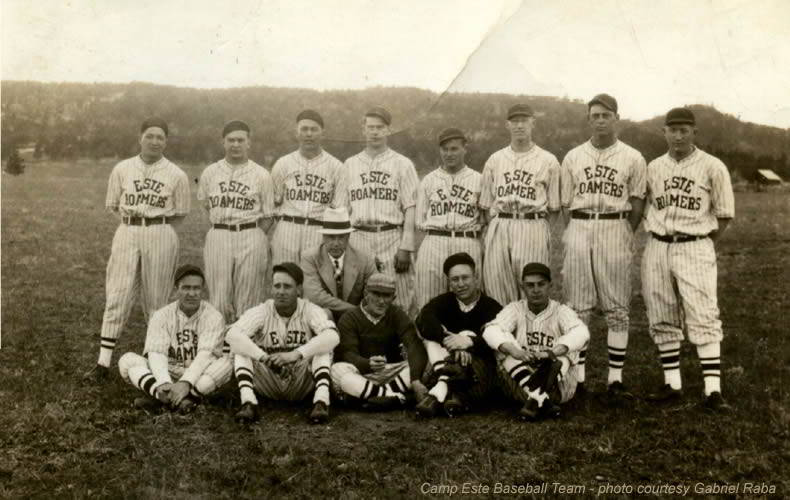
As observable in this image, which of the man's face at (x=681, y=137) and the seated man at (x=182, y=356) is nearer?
the seated man at (x=182, y=356)

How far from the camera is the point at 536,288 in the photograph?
4.88 meters

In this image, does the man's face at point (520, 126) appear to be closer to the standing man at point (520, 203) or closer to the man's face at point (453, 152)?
the standing man at point (520, 203)

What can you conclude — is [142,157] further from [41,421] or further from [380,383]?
[380,383]

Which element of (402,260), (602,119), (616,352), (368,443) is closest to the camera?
(368,443)

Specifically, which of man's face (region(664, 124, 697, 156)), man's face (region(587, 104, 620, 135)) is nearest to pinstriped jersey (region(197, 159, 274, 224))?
man's face (region(587, 104, 620, 135))

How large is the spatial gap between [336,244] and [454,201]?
105cm

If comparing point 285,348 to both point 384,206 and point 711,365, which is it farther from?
point 711,365

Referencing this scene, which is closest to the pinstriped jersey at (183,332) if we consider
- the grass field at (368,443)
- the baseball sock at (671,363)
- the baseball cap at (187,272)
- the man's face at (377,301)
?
the baseball cap at (187,272)

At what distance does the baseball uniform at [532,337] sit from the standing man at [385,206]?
1.18 meters

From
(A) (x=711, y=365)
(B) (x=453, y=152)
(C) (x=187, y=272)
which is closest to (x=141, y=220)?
(C) (x=187, y=272)

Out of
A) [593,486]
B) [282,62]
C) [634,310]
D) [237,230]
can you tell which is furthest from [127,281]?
[634,310]

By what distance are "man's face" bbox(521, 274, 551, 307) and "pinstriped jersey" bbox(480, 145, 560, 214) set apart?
0.73 metres

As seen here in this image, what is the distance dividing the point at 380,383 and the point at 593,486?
1.87 meters

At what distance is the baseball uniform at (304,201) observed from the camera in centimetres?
592
